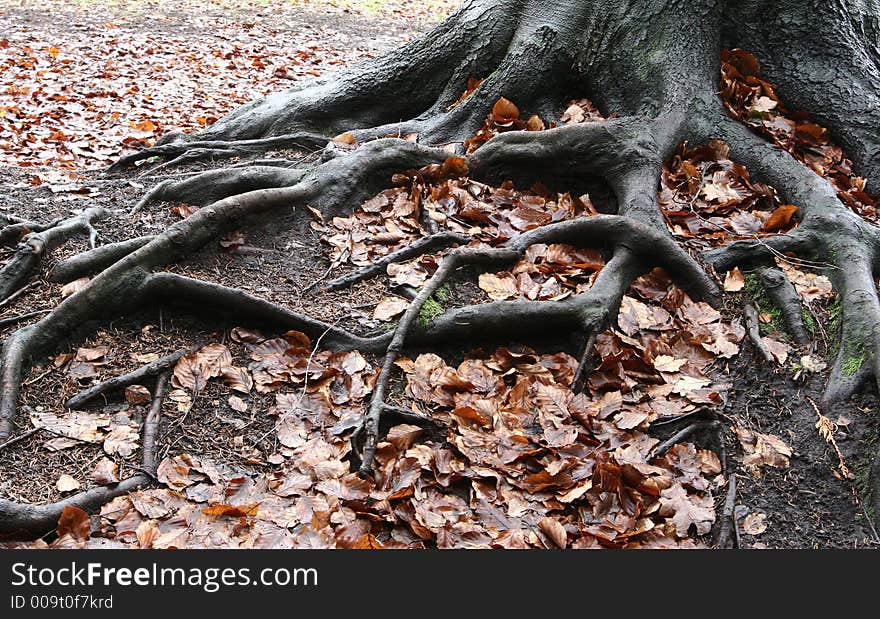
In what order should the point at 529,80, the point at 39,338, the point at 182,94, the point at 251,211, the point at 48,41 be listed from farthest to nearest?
the point at 48,41 < the point at 182,94 < the point at 529,80 < the point at 251,211 < the point at 39,338

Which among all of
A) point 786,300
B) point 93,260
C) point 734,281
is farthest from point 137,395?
point 786,300

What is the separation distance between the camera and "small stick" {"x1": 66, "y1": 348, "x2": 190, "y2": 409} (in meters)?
3.20

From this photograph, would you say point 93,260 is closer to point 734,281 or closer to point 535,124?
point 535,124

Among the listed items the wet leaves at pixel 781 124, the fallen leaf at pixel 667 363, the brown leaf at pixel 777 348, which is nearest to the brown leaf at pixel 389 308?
the fallen leaf at pixel 667 363

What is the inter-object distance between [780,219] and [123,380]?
383cm

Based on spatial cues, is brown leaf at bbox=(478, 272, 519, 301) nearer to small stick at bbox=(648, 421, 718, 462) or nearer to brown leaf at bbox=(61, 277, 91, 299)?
small stick at bbox=(648, 421, 718, 462)

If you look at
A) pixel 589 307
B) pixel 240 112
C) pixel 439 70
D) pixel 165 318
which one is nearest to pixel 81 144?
pixel 240 112

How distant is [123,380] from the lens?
10.8 ft

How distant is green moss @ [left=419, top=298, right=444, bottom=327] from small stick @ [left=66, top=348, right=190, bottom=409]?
122cm

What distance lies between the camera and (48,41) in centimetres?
1142

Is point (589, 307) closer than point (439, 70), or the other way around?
point (589, 307)

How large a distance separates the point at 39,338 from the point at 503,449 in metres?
2.30

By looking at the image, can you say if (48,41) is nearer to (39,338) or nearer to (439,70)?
(439,70)

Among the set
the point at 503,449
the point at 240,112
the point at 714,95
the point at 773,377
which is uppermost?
the point at 240,112
